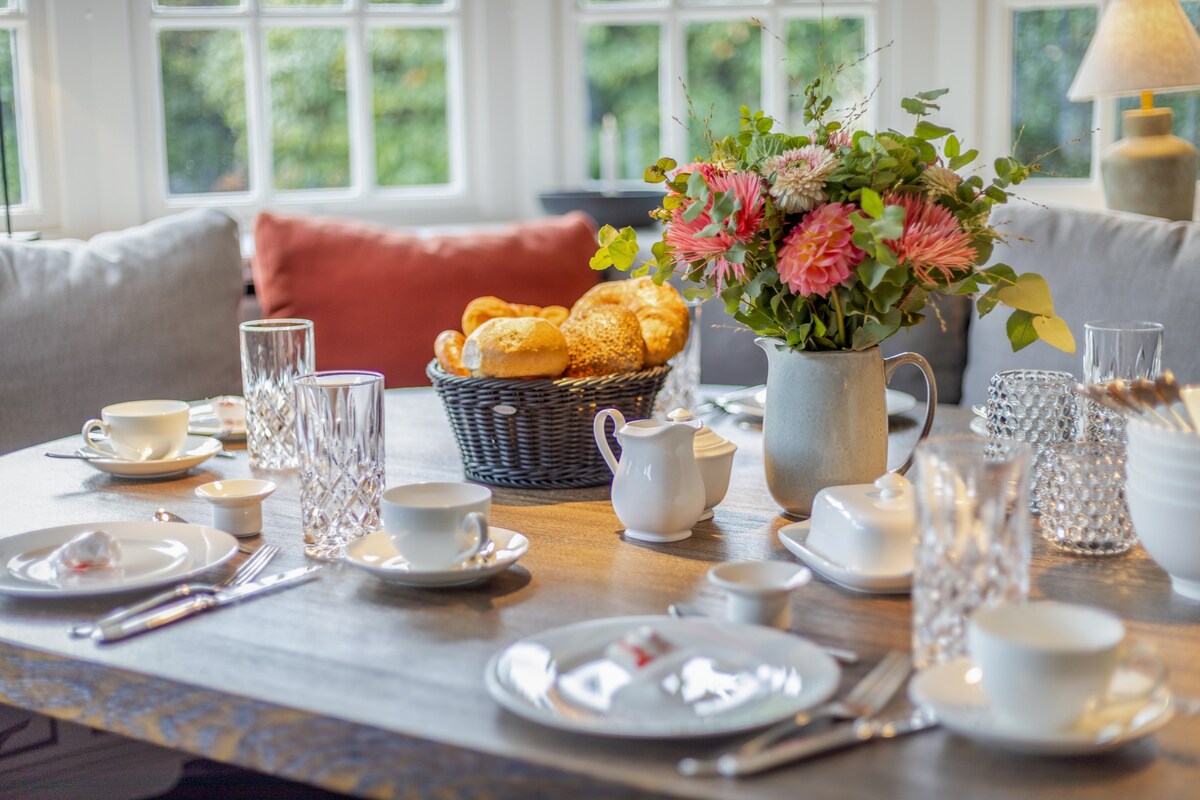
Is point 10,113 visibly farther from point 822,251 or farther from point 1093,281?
point 822,251

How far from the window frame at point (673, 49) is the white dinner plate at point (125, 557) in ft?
9.36

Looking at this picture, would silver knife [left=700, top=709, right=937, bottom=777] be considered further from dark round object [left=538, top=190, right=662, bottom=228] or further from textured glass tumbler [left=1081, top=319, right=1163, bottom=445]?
dark round object [left=538, top=190, right=662, bottom=228]

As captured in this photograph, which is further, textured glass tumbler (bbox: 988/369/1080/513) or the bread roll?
the bread roll

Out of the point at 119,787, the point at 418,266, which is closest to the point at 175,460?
the point at 119,787

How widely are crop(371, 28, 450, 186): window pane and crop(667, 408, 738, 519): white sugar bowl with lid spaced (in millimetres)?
2788

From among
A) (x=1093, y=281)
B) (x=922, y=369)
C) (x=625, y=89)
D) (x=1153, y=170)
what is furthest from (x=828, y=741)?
(x=625, y=89)

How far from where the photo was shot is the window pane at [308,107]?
3.77m

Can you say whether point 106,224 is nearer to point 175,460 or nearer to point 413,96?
point 413,96

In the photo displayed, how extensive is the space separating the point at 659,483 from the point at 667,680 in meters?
0.40

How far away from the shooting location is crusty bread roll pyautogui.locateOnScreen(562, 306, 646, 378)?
153 cm

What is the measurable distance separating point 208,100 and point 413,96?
0.61 meters

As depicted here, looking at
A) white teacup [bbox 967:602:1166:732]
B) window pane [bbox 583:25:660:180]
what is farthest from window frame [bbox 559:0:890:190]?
white teacup [bbox 967:602:1166:732]

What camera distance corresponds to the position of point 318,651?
1.01 meters

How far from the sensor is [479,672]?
0.95 metres
